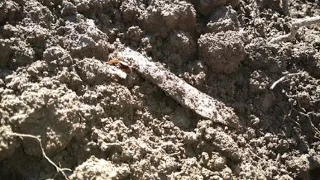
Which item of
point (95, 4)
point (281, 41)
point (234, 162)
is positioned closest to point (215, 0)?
point (281, 41)

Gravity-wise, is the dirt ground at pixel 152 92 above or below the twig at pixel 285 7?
below

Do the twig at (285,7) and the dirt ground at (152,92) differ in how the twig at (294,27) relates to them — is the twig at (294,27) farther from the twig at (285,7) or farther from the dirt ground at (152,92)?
the twig at (285,7)

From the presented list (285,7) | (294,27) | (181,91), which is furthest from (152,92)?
(285,7)

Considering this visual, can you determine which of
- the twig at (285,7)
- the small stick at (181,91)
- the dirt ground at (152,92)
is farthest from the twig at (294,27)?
the small stick at (181,91)

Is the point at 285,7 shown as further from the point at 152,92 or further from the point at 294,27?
the point at 152,92

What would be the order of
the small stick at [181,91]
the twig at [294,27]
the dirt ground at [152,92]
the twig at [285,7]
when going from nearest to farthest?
the dirt ground at [152,92], the small stick at [181,91], the twig at [294,27], the twig at [285,7]

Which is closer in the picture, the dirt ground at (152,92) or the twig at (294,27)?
the dirt ground at (152,92)
